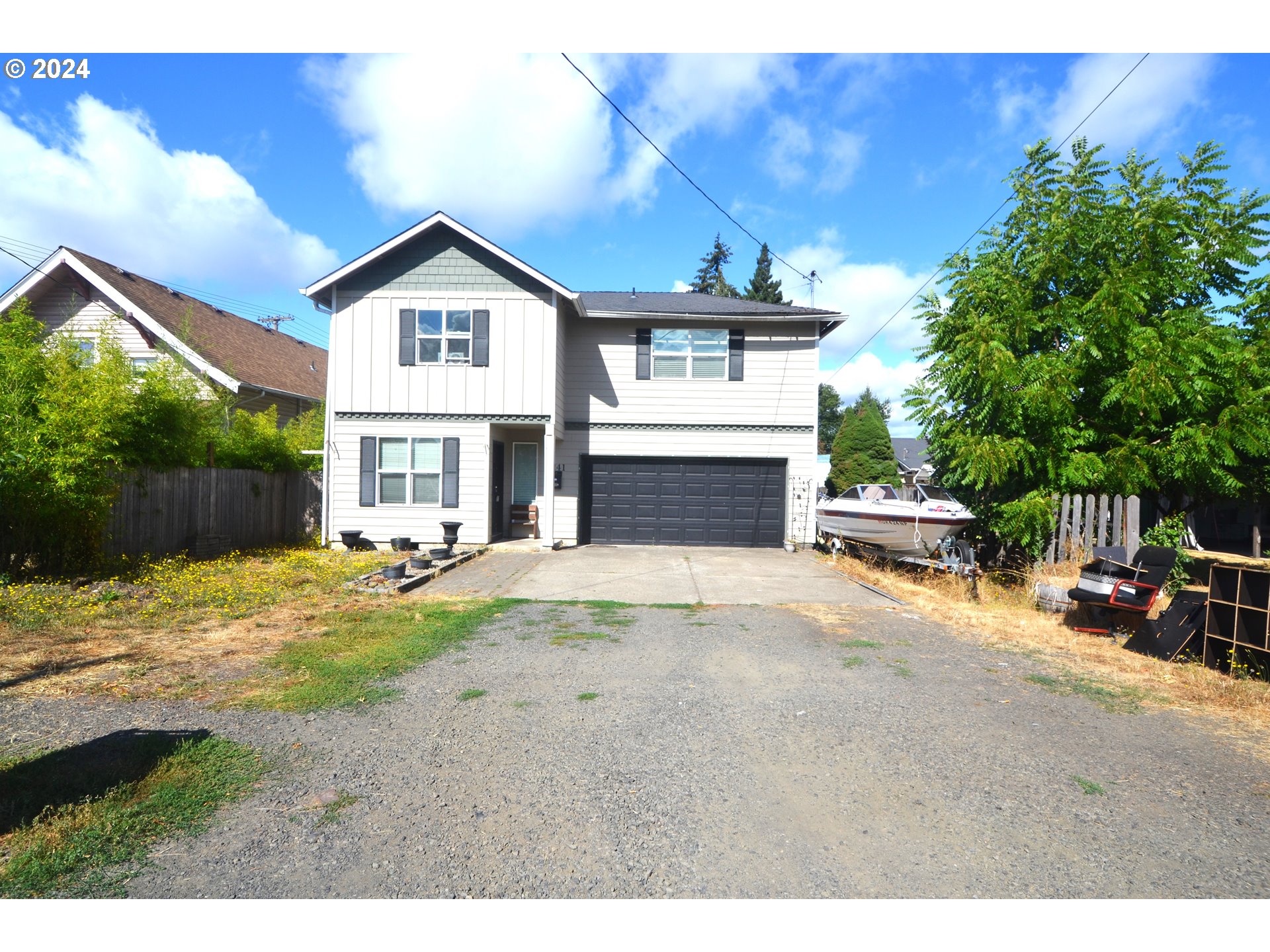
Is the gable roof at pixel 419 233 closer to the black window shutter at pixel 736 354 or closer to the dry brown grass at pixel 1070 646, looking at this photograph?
the black window shutter at pixel 736 354

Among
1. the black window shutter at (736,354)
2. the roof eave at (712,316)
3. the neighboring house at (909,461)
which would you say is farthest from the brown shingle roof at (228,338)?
the neighboring house at (909,461)

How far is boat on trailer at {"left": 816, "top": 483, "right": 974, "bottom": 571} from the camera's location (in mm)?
11805

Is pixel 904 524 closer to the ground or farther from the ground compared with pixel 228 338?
closer to the ground

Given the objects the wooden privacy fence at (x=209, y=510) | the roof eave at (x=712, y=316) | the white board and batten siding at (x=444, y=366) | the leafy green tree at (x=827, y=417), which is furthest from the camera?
the leafy green tree at (x=827, y=417)

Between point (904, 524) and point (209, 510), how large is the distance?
12.6m

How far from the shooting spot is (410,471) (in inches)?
607

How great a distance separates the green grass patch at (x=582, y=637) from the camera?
7180mm

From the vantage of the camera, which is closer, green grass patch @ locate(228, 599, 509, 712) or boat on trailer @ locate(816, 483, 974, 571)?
green grass patch @ locate(228, 599, 509, 712)

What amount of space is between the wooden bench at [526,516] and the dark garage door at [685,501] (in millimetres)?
1291

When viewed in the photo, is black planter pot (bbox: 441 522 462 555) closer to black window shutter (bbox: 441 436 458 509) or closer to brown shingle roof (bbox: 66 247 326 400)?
black window shutter (bbox: 441 436 458 509)

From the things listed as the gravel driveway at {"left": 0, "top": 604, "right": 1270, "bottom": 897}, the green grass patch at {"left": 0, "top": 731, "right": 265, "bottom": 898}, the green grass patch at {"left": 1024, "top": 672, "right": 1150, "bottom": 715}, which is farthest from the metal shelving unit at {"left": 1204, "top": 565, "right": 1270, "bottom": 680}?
the green grass patch at {"left": 0, "top": 731, "right": 265, "bottom": 898}

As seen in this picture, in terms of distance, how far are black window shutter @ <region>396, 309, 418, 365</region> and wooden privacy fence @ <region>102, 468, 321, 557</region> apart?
383cm

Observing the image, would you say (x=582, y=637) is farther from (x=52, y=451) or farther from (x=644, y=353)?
(x=644, y=353)

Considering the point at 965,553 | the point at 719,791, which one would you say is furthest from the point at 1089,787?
the point at 965,553
